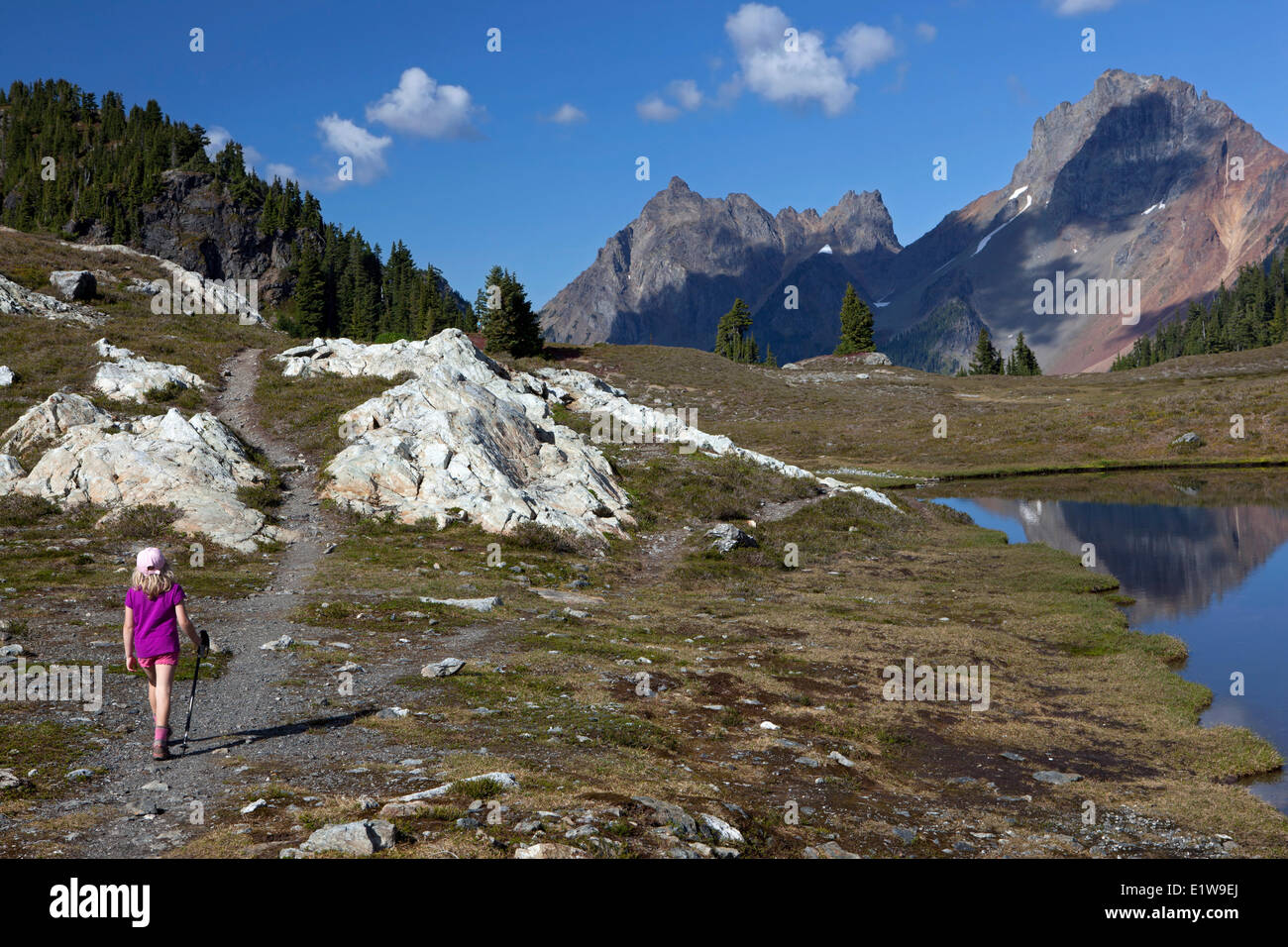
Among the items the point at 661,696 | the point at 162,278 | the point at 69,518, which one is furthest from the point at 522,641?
the point at 162,278

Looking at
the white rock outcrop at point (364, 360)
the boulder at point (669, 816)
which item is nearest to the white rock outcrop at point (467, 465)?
the white rock outcrop at point (364, 360)

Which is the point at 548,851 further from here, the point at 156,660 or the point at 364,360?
the point at 364,360

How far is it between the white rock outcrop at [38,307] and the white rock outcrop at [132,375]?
51.2 ft

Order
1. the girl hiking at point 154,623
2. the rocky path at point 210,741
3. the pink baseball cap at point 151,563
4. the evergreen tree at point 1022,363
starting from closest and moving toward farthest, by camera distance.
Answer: the rocky path at point 210,741
the pink baseball cap at point 151,563
the girl hiking at point 154,623
the evergreen tree at point 1022,363

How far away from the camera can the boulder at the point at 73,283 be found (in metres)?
77.2

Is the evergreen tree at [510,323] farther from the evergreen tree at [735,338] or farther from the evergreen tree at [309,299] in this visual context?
the evergreen tree at [735,338]

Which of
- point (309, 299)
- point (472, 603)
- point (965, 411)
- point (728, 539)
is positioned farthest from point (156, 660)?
point (309, 299)

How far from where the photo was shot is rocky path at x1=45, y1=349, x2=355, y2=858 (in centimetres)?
1002

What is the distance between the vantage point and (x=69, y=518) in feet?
106

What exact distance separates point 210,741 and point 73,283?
83640 mm

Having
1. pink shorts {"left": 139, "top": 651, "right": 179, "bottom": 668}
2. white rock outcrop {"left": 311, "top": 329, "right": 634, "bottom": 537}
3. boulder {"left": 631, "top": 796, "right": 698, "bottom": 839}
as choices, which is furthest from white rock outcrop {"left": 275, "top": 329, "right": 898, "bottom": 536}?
boulder {"left": 631, "top": 796, "right": 698, "bottom": 839}

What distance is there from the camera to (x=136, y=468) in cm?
3488

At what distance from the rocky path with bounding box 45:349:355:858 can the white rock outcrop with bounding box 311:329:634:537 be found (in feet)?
39.6
